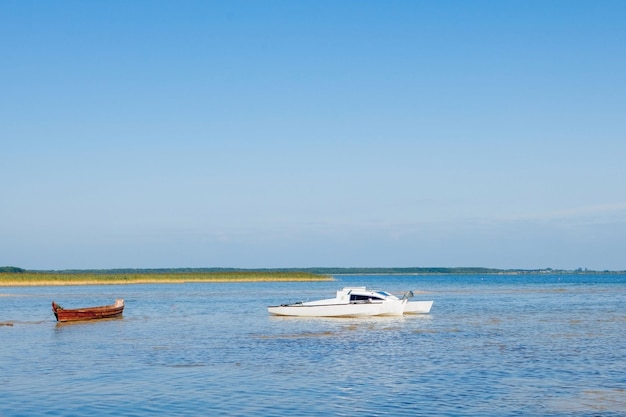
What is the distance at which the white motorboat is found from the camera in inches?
1961

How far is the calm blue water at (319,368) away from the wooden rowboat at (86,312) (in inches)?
91.6

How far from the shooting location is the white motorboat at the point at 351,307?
1961 inches

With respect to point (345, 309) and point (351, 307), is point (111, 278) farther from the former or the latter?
point (351, 307)

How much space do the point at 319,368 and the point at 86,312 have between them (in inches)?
1148

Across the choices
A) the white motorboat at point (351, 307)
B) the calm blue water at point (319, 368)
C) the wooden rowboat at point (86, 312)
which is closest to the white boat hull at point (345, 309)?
the white motorboat at point (351, 307)

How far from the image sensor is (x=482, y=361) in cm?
2706

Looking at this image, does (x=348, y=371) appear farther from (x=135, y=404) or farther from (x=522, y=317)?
(x=522, y=317)

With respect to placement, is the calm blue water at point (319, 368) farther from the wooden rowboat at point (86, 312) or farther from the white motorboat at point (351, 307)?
the white motorboat at point (351, 307)

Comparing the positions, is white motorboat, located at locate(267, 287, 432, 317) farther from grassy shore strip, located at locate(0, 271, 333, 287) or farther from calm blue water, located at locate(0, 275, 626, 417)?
A: grassy shore strip, located at locate(0, 271, 333, 287)

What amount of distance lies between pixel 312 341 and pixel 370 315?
15512 mm

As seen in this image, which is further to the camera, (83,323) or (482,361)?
(83,323)

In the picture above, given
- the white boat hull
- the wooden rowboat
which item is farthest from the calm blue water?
the white boat hull

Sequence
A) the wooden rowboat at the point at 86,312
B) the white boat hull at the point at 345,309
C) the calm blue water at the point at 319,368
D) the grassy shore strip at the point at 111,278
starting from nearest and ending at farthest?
the calm blue water at the point at 319,368 → the wooden rowboat at the point at 86,312 → the white boat hull at the point at 345,309 → the grassy shore strip at the point at 111,278

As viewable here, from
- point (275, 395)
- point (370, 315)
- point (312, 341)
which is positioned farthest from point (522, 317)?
point (275, 395)
